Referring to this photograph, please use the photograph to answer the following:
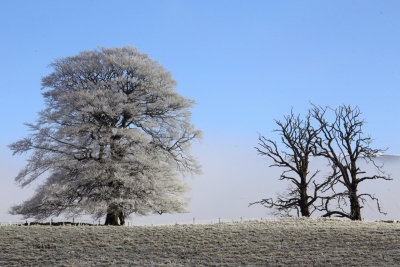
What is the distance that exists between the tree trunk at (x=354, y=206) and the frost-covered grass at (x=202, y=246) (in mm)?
9642

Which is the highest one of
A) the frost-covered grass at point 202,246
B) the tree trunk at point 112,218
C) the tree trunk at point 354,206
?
the tree trunk at point 354,206

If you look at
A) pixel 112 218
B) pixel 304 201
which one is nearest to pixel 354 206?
pixel 304 201

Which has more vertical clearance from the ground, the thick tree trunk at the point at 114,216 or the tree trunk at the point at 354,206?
the tree trunk at the point at 354,206

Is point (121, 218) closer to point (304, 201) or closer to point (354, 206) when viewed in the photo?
point (304, 201)

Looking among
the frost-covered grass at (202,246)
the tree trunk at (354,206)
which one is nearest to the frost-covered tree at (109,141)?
the frost-covered grass at (202,246)

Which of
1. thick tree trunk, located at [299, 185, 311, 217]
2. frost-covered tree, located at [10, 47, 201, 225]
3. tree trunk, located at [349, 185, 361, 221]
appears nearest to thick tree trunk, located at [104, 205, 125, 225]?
frost-covered tree, located at [10, 47, 201, 225]

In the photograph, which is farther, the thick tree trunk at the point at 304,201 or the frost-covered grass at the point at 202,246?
the thick tree trunk at the point at 304,201

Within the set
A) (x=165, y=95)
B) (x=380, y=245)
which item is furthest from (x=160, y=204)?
(x=380, y=245)

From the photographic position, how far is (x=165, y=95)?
2700 centimetres

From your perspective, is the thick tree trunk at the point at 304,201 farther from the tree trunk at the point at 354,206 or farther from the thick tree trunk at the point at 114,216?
the thick tree trunk at the point at 114,216

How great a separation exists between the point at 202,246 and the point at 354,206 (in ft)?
55.0

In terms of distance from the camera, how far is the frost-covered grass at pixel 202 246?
50.5 ft

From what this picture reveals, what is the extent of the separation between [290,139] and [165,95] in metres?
9.39

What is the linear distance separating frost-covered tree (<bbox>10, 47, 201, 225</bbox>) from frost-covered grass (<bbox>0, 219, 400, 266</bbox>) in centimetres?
428
